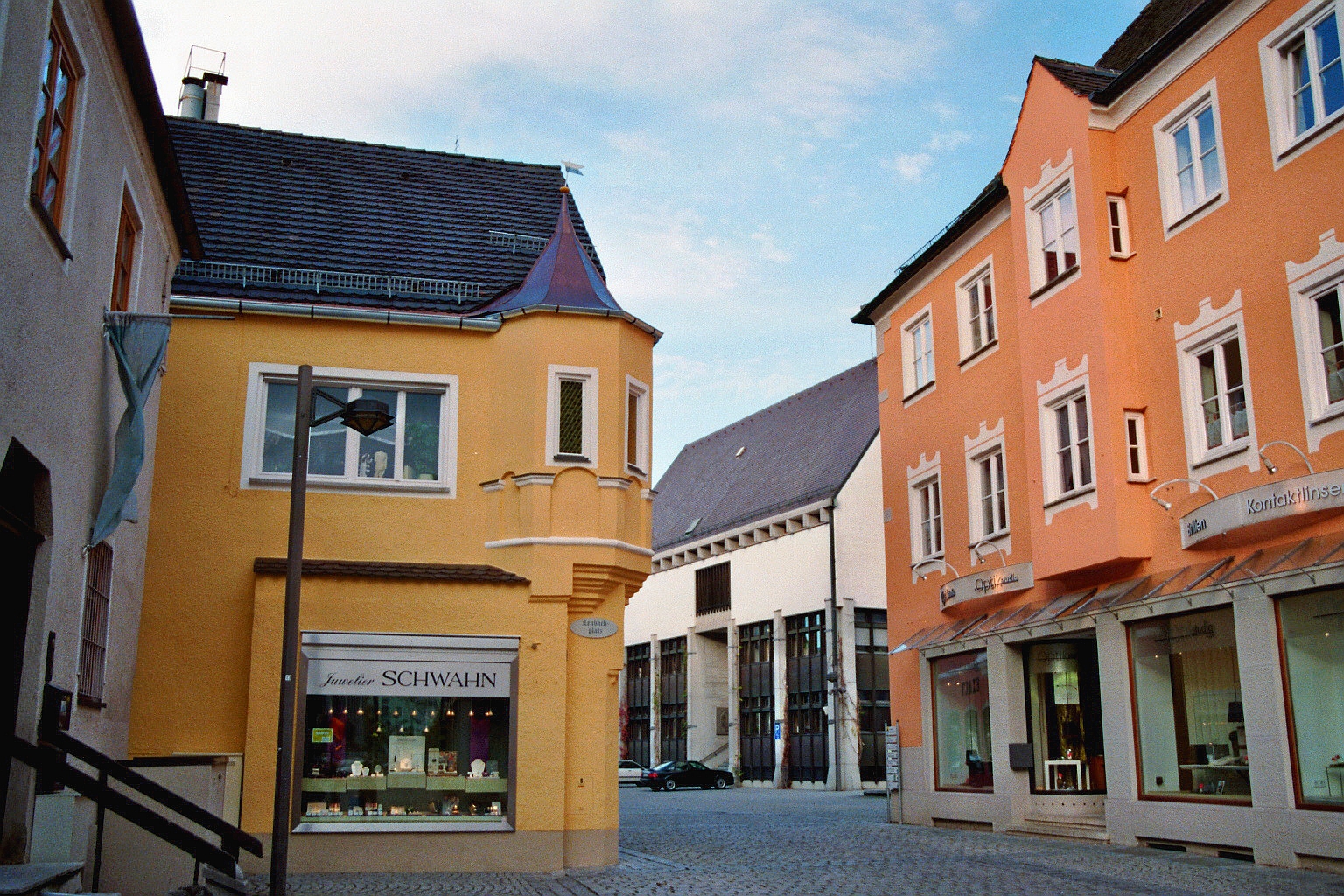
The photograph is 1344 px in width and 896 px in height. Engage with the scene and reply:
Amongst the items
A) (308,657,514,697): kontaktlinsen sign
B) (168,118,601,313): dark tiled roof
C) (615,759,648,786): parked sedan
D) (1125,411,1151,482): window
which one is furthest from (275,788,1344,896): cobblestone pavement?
(615,759,648,786): parked sedan

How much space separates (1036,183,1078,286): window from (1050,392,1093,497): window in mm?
2060

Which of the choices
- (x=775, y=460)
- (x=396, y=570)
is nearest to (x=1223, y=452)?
(x=396, y=570)

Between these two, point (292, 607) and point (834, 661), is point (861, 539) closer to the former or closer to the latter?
point (834, 661)

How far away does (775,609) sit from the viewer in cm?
5200

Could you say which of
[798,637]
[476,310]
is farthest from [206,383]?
[798,637]

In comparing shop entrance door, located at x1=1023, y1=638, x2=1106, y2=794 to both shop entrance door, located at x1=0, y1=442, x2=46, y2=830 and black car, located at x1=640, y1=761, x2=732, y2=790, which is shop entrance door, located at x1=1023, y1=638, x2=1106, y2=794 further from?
black car, located at x1=640, y1=761, x2=732, y2=790

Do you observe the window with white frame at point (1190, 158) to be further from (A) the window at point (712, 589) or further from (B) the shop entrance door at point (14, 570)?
(A) the window at point (712, 589)

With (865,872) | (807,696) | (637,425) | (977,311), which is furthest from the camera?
(807,696)

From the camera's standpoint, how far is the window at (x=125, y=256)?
13375 mm

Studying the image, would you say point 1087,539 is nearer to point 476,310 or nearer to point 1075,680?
point 1075,680

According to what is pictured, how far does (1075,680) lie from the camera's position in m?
22.2

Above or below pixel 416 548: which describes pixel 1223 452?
above

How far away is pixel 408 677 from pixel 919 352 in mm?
14748

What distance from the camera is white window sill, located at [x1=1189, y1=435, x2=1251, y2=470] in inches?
658
